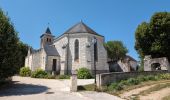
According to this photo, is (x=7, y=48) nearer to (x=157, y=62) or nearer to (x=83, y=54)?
(x=157, y=62)

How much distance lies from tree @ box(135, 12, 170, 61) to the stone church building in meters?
7.73

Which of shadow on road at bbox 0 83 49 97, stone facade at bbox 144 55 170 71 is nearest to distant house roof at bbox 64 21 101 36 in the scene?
stone facade at bbox 144 55 170 71

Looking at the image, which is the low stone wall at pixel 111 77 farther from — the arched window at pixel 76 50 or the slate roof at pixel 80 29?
the slate roof at pixel 80 29

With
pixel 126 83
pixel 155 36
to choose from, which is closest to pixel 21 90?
pixel 126 83

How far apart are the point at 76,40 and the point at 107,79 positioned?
1952cm

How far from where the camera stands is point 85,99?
13.5 m

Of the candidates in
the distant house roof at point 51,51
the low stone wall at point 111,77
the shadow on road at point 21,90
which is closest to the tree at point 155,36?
the low stone wall at point 111,77

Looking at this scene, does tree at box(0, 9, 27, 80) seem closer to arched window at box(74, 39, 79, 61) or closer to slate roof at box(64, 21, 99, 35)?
arched window at box(74, 39, 79, 61)

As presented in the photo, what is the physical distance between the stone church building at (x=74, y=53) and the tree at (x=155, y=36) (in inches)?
304

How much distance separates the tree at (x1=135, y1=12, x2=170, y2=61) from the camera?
99.9ft

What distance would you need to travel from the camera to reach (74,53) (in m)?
37.5

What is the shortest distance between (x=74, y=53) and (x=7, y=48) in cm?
2003

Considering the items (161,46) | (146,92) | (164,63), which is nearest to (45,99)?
(146,92)

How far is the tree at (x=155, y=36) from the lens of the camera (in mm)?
30438
